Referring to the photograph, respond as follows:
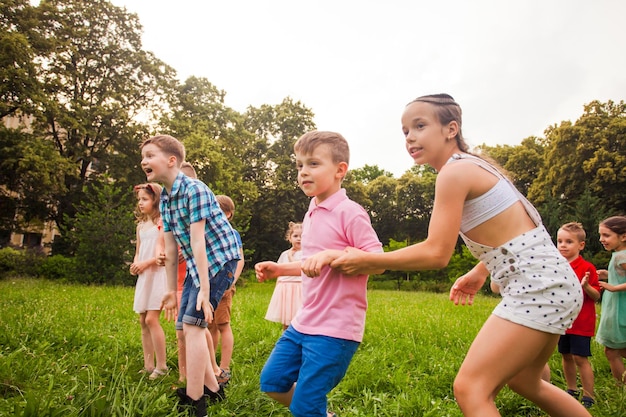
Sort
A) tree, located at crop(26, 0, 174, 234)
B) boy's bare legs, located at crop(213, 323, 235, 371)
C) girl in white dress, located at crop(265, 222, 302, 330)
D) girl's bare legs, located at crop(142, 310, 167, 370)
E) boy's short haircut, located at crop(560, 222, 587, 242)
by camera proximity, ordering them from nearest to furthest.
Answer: girl's bare legs, located at crop(142, 310, 167, 370)
boy's short haircut, located at crop(560, 222, 587, 242)
boy's bare legs, located at crop(213, 323, 235, 371)
girl in white dress, located at crop(265, 222, 302, 330)
tree, located at crop(26, 0, 174, 234)

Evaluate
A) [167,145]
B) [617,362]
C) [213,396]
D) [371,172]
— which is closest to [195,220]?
[167,145]

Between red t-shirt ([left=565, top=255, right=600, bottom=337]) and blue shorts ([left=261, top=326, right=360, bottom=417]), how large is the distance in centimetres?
288

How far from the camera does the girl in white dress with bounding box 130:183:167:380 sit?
4.64 m

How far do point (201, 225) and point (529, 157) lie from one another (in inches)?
1413

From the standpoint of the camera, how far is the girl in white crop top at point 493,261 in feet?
6.61

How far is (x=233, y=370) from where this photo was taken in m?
4.89

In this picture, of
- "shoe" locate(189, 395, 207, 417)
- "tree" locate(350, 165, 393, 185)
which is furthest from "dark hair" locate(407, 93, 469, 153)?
"tree" locate(350, 165, 393, 185)

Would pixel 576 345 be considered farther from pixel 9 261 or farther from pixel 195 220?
pixel 9 261

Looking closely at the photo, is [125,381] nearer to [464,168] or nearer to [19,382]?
[19,382]

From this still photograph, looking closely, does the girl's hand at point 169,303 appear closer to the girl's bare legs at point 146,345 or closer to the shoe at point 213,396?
the shoe at point 213,396

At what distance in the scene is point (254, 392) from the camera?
4031 mm

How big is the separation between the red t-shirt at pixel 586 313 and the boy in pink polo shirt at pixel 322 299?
9.23 feet

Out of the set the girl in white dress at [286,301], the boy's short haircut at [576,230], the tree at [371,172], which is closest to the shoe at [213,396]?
the girl in white dress at [286,301]

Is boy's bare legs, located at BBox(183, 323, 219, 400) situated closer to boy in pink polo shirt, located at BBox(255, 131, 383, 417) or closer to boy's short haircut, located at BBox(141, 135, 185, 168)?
boy in pink polo shirt, located at BBox(255, 131, 383, 417)
